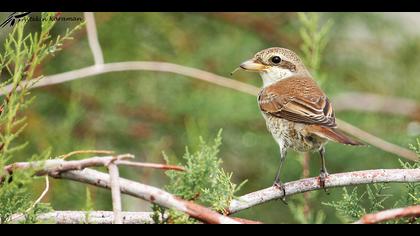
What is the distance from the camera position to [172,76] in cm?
629

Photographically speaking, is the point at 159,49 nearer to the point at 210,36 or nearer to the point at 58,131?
the point at 210,36

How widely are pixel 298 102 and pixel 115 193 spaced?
7.96 feet

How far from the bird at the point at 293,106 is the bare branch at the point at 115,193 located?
1.56 m

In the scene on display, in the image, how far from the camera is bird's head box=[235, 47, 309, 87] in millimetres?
4617

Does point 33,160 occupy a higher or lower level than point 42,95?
lower

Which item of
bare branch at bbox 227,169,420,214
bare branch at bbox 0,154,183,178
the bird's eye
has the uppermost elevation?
the bird's eye

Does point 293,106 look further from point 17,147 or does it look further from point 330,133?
point 17,147

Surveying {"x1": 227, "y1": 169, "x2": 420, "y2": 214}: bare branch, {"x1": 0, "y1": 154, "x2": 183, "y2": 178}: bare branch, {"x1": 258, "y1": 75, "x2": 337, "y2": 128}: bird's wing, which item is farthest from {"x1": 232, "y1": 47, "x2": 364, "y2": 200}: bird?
{"x1": 0, "y1": 154, "x2": 183, "y2": 178}: bare branch

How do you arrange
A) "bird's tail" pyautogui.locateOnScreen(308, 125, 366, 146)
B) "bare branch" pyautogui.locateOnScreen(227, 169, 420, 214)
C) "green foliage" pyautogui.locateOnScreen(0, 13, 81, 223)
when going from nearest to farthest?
1. "green foliage" pyautogui.locateOnScreen(0, 13, 81, 223)
2. "bare branch" pyautogui.locateOnScreen(227, 169, 420, 214)
3. "bird's tail" pyautogui.locateOnScreen(308, 125, 366, 146)

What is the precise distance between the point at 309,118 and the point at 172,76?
99.4 inches

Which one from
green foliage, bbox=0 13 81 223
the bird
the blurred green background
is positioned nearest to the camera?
green foliage, bbox=0 13 81 223

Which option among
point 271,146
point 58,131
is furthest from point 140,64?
point 271,146

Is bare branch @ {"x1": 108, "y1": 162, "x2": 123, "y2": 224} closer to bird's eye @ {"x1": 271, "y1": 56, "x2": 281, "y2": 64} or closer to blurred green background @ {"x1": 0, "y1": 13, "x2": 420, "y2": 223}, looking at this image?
bird's eye @ {"x1": 271, "y1": 56, "x2": 281, "y2": 64}

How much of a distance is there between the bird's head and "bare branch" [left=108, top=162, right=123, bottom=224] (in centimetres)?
263
